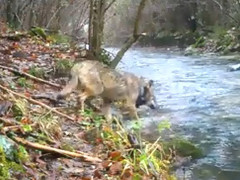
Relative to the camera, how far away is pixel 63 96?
7809 millimetres

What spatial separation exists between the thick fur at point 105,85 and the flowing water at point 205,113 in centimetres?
92

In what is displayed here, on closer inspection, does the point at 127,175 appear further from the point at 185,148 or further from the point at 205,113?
the point at 205,113

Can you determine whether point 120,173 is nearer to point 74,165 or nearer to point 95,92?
point 74,165

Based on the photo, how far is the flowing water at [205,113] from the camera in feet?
26.7

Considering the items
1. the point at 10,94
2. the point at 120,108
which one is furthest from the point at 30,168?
the point at 120,108

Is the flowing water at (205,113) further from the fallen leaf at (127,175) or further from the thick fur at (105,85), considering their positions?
the fallen leaf at (127,175)

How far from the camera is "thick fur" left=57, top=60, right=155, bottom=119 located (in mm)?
7852

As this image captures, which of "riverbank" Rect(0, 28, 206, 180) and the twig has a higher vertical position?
the twig

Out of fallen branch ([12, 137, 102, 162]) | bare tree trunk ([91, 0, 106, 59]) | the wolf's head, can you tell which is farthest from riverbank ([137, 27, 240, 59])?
fallen branch ([12, 137, 102, 162])

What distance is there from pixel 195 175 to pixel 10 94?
2802 mm

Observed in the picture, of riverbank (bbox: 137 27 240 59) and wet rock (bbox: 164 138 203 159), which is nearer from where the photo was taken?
wet rock (bbox: 164 138 203 159)

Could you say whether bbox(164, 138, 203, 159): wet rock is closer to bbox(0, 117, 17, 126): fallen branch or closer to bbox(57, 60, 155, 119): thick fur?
bbox(57, 60, 155, 119): thick fur

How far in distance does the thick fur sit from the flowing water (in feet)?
3.03

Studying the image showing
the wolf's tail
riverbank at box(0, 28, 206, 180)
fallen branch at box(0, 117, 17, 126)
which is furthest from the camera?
the wolf's tail
